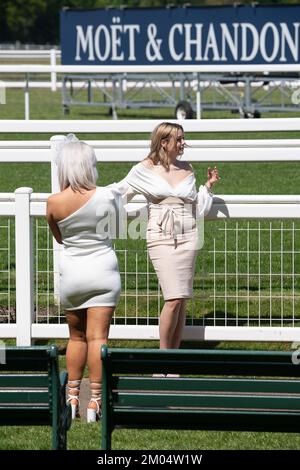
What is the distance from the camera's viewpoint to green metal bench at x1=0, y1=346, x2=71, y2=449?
500 cm

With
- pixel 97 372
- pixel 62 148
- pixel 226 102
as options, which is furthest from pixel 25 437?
pixel 226 102

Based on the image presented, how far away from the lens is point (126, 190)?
7.15 meters

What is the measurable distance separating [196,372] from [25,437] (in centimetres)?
144

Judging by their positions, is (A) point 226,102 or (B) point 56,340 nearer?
(B) point 56,340

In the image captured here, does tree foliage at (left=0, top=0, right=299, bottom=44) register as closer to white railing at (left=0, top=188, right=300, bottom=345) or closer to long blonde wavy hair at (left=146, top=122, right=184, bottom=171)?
white railing at (left=0, top=188, right=300, bottom=345)

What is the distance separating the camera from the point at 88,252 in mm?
6293

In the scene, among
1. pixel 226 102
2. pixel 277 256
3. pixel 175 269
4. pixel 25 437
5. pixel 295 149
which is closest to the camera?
pixel 25 437

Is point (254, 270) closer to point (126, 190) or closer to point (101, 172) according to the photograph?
point (126, 190)

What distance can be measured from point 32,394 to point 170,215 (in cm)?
224

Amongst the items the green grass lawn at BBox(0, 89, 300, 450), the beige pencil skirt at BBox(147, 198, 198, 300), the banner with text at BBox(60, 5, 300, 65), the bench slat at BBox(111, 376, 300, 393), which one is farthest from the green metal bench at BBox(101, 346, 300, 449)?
the banner with text at BBox(60, 5, 300, 65)

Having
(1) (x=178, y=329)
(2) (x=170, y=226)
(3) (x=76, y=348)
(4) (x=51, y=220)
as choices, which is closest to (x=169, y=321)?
(1) (x=178, y=329)

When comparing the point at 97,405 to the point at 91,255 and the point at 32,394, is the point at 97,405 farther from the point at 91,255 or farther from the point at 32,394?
the point at 32,394

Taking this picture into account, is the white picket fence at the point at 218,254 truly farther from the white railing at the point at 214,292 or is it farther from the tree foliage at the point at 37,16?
the tree foliage at the point at 37,16
